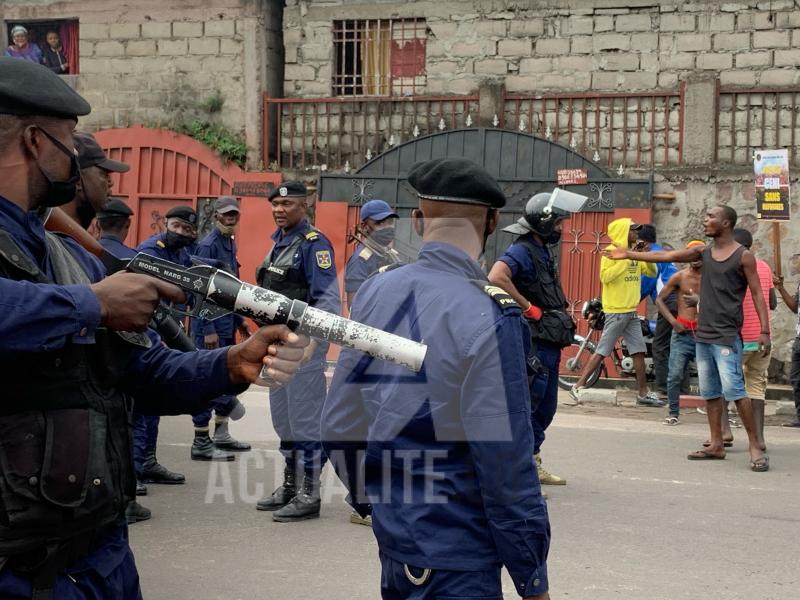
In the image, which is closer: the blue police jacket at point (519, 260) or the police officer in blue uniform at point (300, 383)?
the police officer in blue uniform at point (300, 383)

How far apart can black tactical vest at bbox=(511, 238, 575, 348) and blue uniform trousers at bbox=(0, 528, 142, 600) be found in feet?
14.6

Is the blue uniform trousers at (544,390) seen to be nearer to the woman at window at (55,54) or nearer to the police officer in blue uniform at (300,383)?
the police officer in blue uniform at (300,383)

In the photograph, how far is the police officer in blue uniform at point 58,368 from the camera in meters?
2.23

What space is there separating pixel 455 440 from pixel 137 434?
4.74 m

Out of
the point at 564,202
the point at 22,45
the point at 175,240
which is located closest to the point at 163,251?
the point at 175,240

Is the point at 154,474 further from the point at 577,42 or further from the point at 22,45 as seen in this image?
the point at 22,45

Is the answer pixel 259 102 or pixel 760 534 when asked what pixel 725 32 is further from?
pixel 760 534

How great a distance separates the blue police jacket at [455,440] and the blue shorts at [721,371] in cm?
566

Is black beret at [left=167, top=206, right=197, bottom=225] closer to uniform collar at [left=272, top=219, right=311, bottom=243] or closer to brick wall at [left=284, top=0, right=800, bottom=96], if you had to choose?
uniform collar at [left=272, top=219, right=311, bottom=243]

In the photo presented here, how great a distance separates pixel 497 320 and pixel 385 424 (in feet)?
1.43

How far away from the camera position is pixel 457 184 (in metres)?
3.29

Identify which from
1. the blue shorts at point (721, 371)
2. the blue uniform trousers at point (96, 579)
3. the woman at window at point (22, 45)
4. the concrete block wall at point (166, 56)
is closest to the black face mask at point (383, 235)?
the blue shorts at point (721, 371)

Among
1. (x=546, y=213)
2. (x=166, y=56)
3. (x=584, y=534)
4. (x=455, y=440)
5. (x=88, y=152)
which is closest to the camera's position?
(x=455, y=440)

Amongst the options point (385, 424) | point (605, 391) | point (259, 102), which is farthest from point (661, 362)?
point (385, 424)
